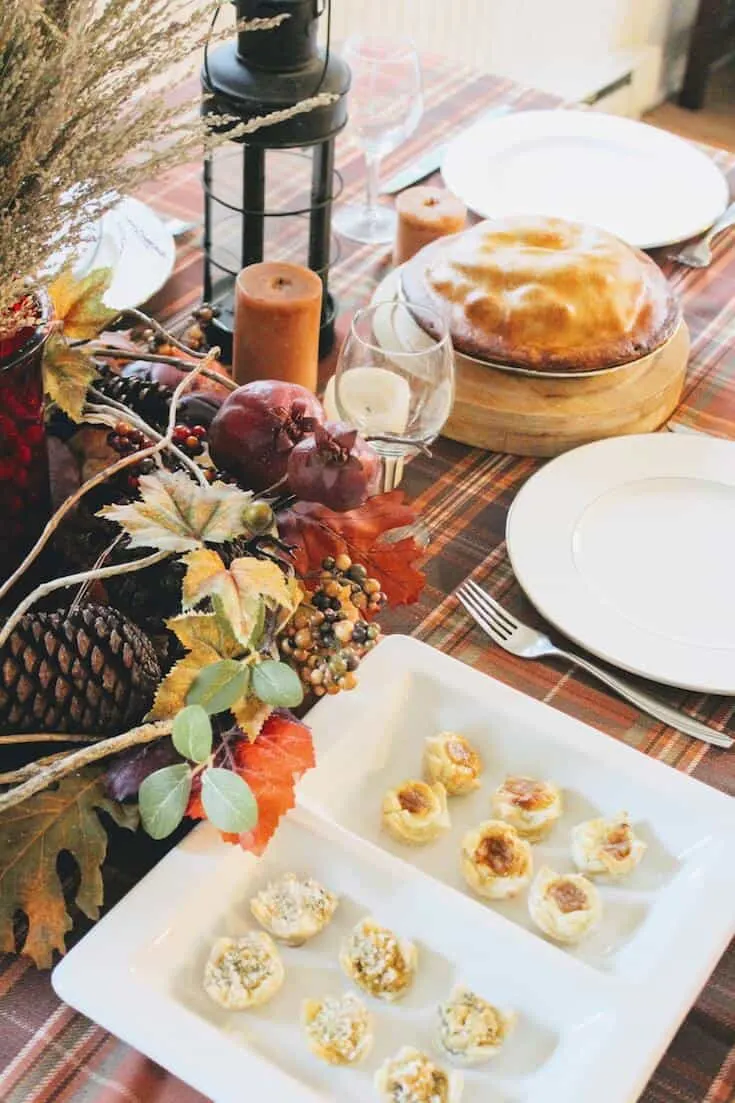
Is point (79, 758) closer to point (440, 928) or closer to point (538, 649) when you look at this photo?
point (440, 928)

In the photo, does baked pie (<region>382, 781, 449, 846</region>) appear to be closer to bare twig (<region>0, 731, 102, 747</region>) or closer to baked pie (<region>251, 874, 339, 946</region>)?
baked pie (<region>251, 874, 339, 946</region>)

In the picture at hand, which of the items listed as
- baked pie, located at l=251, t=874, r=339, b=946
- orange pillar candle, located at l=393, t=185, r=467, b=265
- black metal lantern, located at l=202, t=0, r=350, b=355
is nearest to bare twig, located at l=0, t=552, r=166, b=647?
baked pie, located at l=251, t=874, r=339, b=946

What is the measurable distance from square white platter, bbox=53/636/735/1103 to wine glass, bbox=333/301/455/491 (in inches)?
10.1

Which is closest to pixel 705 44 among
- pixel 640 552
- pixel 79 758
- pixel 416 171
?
pixel 416 171

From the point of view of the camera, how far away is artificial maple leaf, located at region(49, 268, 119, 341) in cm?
89

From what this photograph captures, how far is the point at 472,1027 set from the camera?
0.68 meters

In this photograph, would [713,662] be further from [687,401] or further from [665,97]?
[665,97]

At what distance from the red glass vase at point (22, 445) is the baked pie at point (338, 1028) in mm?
362

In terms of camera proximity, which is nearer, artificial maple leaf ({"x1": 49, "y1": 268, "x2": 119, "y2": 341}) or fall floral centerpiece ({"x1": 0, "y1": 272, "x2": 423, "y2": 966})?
fall floral centerpiece ({"x1": 0, "y1": 272, "x2": 423, "y2": 966})

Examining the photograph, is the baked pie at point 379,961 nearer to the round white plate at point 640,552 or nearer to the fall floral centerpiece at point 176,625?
the fall floral centerpiece at point 176,625

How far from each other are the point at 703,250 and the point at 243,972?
43.3 inches

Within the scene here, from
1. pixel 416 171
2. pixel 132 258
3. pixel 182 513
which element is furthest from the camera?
pixel 416 171

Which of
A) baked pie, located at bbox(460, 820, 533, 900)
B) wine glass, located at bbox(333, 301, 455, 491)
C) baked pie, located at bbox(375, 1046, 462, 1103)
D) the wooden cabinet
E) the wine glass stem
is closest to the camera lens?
baked pie, located at bbox(375, 1046, 462, 1103)

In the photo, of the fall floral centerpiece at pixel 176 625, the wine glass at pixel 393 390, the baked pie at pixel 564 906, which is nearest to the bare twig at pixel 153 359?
the fall floral centerpiece at pixel 176 625
